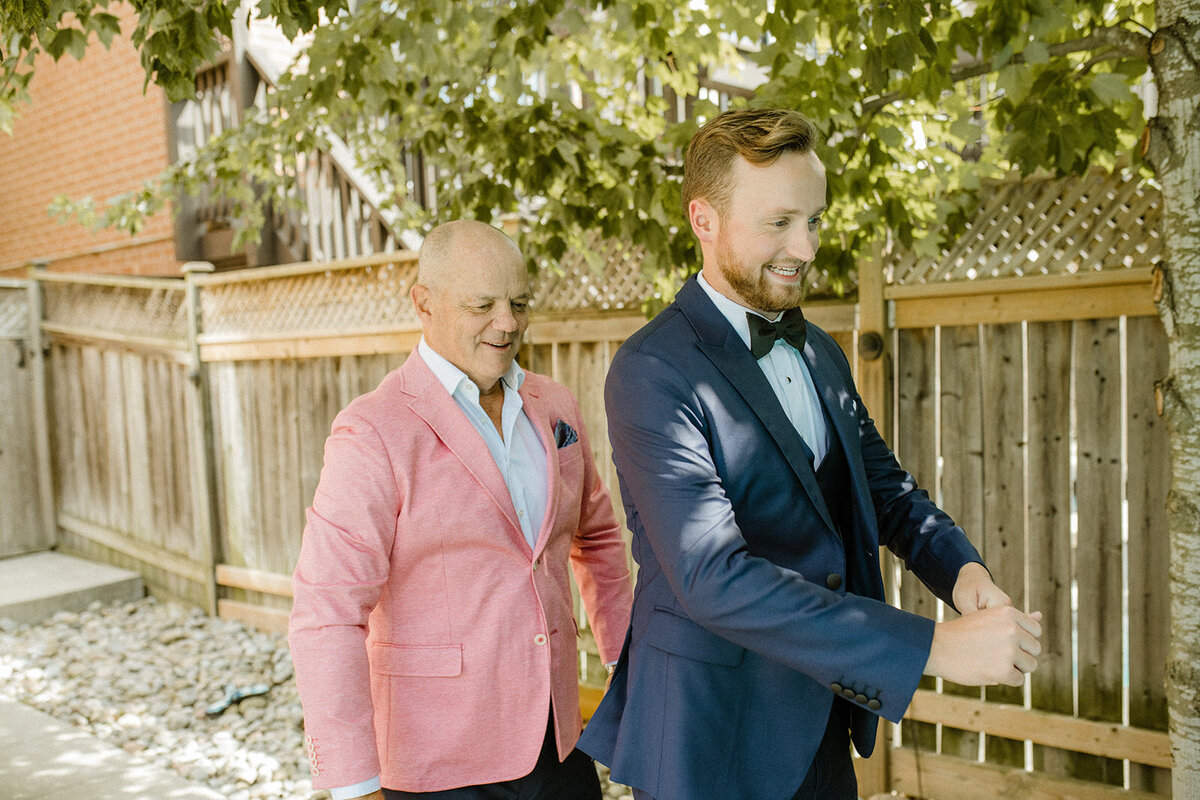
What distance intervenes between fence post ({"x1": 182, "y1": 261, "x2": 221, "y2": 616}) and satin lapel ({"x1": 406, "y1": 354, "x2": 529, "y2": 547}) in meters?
5.14

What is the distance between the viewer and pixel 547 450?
7.64ft

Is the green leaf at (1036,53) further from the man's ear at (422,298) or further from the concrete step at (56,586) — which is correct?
the concrete step at (56,586)

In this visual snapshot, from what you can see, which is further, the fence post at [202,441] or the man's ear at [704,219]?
the fence post at [202,441]

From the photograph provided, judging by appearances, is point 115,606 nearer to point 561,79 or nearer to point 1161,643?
point 561,79

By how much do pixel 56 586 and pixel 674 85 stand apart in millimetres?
5836

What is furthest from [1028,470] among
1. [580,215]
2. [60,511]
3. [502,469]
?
[60,511]

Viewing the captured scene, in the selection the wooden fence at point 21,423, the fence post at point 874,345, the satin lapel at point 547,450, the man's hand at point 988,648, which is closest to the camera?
the man's hand at point 988,648

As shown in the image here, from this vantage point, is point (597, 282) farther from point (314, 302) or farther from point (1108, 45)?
point (1108, 45)

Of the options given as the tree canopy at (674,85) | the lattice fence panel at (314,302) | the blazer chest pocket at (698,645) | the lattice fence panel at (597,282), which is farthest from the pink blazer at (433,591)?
→ the lattice fence panel at (314,302)

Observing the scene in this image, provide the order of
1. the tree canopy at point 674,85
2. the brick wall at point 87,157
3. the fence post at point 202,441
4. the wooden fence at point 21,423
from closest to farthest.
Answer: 1. the tree canopy at point 674,85
2. the fence post at point 202,441
3. the wooden fence at point 21,423
4. the brick wall at point 87,157

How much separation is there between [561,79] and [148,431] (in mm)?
4646

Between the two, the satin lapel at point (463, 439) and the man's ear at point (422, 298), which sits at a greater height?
the man's ear at point (422, 298)

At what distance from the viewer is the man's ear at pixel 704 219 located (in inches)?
65.7

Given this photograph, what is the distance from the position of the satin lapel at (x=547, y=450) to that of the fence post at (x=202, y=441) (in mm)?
5051
